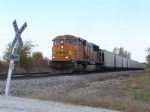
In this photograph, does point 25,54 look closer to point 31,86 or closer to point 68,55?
point 68,55

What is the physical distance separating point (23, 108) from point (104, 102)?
8.31 feet

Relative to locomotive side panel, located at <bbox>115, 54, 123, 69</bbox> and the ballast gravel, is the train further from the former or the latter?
locomotive side panel, located at <bbox>115, 54, 123, 69</bbox>

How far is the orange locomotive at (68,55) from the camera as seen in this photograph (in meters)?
24.9

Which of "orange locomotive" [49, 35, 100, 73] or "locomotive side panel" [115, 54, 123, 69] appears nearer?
"orange locomotive" [49, 35, 100, 73]

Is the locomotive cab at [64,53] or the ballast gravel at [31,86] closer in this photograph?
the ballast gravel at [31,86]

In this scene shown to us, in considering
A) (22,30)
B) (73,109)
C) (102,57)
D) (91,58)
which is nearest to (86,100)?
(73,109)

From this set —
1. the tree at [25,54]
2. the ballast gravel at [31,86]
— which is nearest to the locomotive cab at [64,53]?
the ballast gravel at [31,86]

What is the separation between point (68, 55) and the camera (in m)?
25.5

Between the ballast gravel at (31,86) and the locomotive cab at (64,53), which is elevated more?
the locomotive cab at (64,53)

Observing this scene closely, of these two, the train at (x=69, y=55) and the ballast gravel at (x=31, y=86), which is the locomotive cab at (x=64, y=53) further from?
the ballast gravel at (x=31, y=86)

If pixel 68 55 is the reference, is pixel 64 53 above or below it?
above

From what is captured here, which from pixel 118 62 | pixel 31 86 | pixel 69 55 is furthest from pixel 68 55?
pixel 118 62

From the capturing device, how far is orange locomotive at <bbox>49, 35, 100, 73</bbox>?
81.6 ft

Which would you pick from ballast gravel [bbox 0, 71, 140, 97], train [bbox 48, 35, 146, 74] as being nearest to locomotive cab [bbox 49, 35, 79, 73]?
train [bbox 48, 35, 146, 74]
